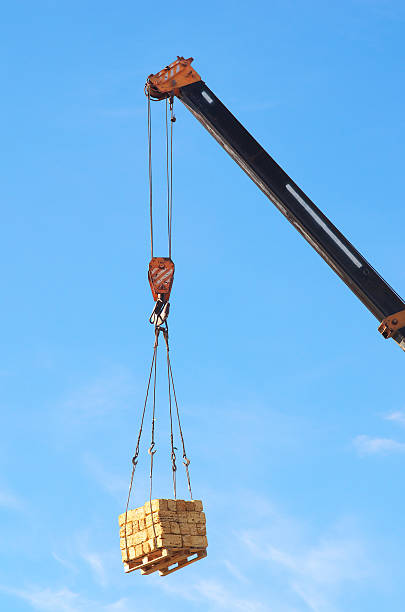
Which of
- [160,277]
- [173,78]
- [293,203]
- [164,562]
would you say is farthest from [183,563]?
[173,78]

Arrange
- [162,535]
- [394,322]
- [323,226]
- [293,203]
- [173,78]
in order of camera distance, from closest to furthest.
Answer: [162,535], [394,322], [323,226], [293,203], [173,78]

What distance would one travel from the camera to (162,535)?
13758 mm

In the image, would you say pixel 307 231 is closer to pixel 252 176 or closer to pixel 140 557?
pixel 252 176

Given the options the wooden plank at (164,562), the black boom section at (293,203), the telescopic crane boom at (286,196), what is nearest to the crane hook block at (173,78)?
the telescopic crane boom at (286,196)

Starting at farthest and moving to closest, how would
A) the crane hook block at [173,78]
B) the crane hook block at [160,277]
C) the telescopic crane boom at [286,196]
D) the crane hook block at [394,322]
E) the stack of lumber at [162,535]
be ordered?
the crane hook block at [173,78] → the crane hook block at [160,277] → the telescopic crane boom at [286,196] → the crane hook block at [394,322] → the stack of lumber at [162,535]

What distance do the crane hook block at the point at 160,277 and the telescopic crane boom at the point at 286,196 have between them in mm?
2168

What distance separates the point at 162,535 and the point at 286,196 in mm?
6139

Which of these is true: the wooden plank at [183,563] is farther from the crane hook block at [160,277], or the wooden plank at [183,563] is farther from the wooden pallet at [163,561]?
the crane hook block at [160,277]

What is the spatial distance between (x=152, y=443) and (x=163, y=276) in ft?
10.2

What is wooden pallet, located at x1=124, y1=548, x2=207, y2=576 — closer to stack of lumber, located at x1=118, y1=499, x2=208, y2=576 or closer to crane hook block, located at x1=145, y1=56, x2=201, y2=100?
stack of lumber, located at x1=118, y1=499, x2=208, y2=576

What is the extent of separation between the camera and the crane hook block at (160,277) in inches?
644

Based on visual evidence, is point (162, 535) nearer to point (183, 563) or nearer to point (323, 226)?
point (183, 563)

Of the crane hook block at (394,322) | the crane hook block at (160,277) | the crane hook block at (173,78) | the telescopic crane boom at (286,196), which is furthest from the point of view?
the crane hook block at (173,78)

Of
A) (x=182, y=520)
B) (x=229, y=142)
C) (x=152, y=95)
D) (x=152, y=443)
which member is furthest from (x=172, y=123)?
(x=182, y=520)
